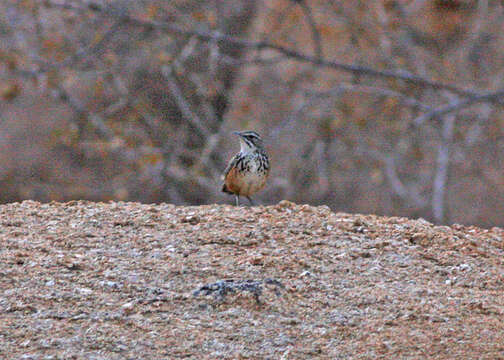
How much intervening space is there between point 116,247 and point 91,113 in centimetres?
857

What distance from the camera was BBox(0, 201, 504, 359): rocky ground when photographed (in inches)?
189

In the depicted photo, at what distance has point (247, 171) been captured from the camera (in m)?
7.93

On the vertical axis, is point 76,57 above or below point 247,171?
above

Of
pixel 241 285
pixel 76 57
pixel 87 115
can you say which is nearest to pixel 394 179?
pixel 87 115

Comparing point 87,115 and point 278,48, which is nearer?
point 278,48

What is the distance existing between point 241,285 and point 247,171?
278 centimetres

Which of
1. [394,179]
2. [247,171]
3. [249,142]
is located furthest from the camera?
[394,179]

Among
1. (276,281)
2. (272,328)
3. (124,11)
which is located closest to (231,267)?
(276,281)

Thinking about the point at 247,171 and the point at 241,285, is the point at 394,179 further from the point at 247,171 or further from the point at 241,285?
the point at 241,285

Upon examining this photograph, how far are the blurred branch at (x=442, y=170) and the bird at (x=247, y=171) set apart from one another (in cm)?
433

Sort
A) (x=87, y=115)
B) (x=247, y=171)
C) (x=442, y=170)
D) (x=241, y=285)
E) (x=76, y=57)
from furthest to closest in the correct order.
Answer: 1. (x=87, y=115)
2. (x=442, y=170)
3. (x=76, y=57)
4. (x=247, y=171)
5. (x=241, y=285)

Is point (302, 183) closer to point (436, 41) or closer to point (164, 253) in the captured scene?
point (436, 41)

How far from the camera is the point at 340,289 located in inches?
209

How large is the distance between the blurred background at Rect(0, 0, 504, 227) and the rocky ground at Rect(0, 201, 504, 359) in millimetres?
7398
